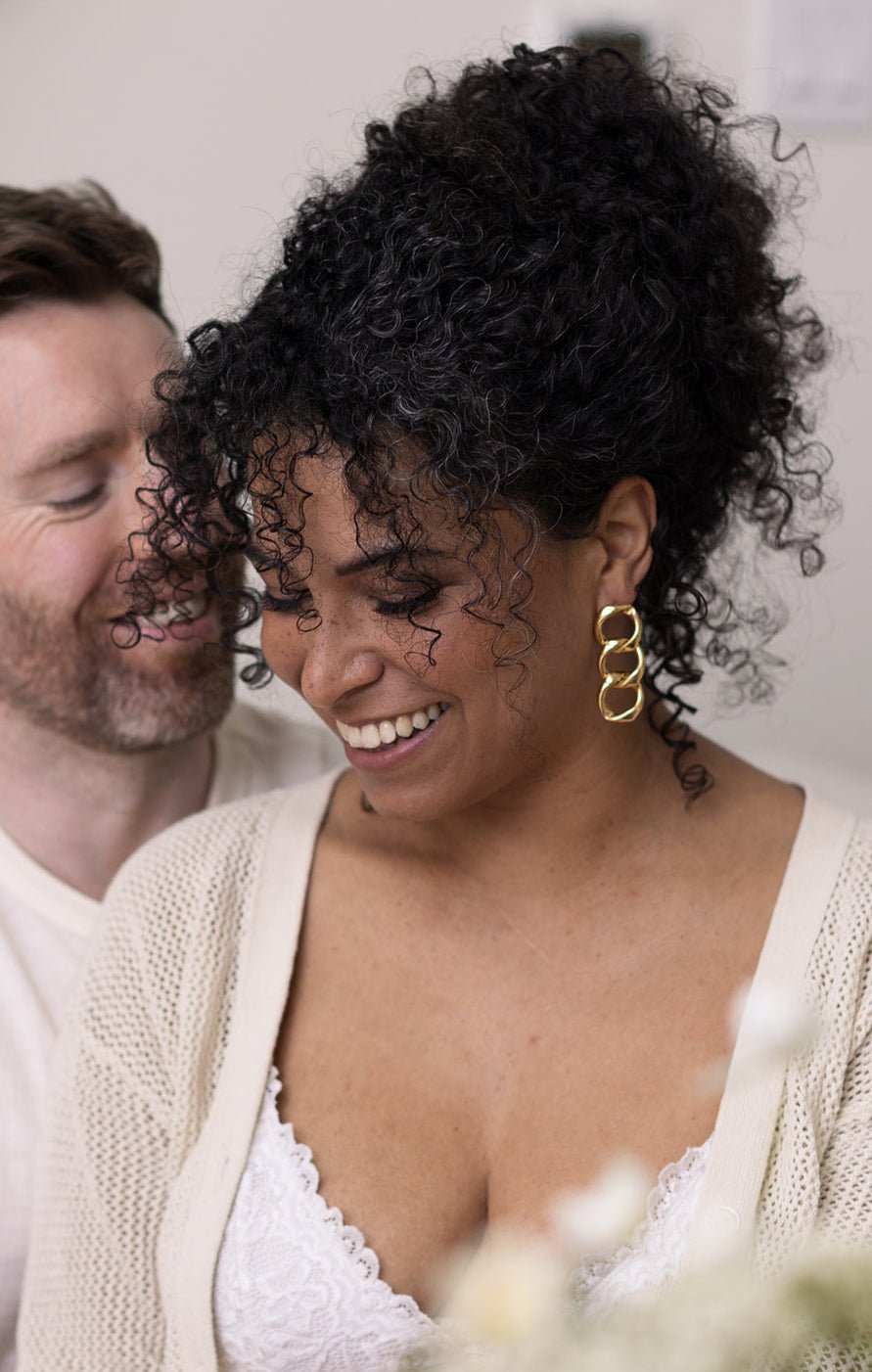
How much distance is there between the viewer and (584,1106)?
1.34m

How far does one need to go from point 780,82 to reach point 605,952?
1696 mm

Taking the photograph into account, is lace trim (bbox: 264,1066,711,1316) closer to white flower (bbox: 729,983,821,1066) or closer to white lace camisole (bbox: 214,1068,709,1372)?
white lace camisole (bbox: 214,1068,709,1372)

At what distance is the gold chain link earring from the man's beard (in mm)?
578

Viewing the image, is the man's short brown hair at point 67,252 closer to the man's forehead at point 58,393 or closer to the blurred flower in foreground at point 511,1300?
the man's forehead at point 58,393

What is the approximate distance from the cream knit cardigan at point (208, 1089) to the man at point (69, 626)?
24 centimetres

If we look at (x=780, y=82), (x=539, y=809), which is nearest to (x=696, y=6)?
(x=780, y=82)

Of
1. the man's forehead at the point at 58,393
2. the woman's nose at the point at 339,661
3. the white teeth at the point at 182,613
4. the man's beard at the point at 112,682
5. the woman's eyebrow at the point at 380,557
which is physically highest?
the woman's eyebrow at the point at 380,557

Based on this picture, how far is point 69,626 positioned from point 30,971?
1.32ft

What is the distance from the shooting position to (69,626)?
5.88ft

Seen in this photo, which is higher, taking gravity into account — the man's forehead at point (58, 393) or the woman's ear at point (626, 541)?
the woman's ear at point (626, 541)

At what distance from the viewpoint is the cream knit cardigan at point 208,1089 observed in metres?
1.25

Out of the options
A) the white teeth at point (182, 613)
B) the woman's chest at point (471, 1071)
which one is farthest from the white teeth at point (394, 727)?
the white teeth at point (182, 613)

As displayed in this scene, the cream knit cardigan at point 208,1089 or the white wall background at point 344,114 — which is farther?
the white wall background at point 344,114

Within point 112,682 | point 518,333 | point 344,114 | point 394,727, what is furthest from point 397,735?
point 344,114
